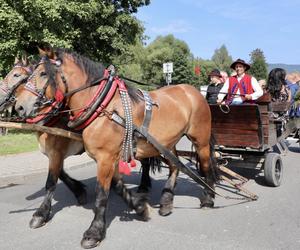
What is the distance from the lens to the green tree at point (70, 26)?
12.0 metres

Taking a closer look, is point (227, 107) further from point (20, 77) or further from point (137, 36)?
point (137, 36)

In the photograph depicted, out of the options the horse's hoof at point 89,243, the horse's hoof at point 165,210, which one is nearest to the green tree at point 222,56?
the horse's hoof at point 165,210

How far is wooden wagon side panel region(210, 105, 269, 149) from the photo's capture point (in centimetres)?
591

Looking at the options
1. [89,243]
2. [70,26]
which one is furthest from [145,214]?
[70,26]

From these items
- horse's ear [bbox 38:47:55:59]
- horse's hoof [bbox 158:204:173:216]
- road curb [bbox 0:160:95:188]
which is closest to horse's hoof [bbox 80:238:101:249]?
horse's hoof [bbox 158:204:173:216]

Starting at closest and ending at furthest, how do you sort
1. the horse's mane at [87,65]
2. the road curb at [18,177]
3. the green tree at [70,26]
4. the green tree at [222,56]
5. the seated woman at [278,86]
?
the horse's mane at [87,65] < the road curb at [18,177] < the seated woman at [278,86] < the green tree at [70,26] < the green tree at [222,56]

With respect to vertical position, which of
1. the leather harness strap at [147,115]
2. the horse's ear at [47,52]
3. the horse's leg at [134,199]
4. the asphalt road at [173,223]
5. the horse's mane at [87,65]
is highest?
the horse's ear at [47,52]

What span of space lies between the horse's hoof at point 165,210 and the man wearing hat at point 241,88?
2040mm

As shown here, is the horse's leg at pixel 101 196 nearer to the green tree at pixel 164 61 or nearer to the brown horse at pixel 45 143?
the brown horse at pixel 45 143

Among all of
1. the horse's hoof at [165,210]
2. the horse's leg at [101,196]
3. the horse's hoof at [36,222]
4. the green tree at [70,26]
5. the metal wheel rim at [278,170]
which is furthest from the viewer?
the green tree at [70,26]

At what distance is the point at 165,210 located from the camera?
491 centimetres

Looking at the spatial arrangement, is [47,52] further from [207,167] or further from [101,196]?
[207,167]

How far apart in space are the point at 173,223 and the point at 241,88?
A: 8.70 feet

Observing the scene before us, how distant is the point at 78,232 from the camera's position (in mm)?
4324
